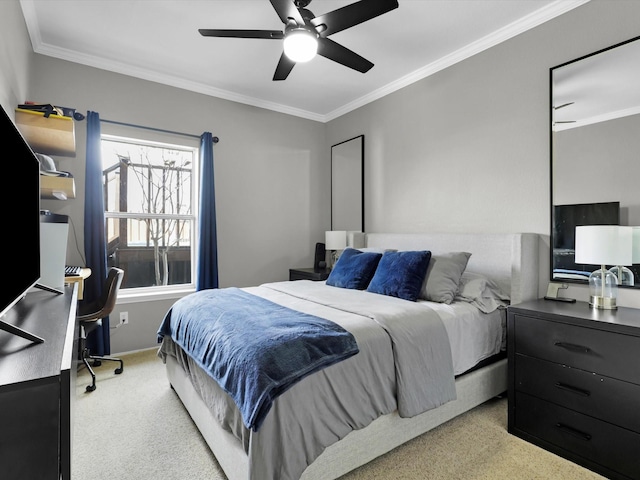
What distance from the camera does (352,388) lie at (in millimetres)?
1612

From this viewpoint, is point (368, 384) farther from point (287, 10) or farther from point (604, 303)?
point (287, 10)

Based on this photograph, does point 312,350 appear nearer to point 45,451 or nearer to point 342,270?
point 45,451

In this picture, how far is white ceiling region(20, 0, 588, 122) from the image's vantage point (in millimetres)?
2523

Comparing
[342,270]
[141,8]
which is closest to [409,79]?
[342,270]

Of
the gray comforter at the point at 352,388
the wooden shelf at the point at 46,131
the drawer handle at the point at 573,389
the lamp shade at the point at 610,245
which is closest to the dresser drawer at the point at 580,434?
the drawer handle at the point at 573,389

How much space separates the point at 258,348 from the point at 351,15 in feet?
6.38

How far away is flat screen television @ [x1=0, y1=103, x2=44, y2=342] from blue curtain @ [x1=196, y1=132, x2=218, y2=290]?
226cm

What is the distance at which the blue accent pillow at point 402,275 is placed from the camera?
2514 mm

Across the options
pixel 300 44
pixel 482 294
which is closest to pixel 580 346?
pixel 482 294

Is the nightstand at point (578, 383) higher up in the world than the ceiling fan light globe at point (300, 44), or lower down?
lower down

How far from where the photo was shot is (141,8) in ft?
8.35

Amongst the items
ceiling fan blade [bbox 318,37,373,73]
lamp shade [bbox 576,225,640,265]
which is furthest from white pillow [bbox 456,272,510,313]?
ceiling fan blade [bbox 318,37,373,73]

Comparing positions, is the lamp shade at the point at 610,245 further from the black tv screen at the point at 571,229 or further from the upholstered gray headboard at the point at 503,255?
the upholstered gray headboard at the point at 503,255

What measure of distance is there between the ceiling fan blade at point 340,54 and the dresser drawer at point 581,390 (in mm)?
2283
